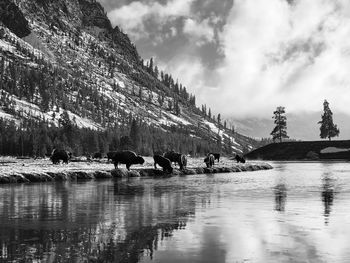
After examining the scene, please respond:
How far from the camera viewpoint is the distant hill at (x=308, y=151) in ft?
453

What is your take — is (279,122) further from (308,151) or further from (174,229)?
(174,229)

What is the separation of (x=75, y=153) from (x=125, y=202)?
6498 inches

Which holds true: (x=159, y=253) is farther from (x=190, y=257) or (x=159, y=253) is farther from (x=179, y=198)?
(x=179, y=198)

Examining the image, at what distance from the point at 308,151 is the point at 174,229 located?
132 meters

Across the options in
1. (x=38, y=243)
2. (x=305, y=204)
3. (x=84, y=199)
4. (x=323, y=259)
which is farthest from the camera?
(x=84, y=199)

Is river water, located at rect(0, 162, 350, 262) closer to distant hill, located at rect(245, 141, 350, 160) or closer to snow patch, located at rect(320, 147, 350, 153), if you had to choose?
distant hill, located at rect(245, 141, 350, 160)

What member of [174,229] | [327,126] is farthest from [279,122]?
[174,229]

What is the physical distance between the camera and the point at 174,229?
15883 mm

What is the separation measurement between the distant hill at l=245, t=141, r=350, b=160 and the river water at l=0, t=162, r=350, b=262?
118655mm

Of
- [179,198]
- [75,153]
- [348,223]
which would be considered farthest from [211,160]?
[75,153]

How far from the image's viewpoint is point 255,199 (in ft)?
85.2

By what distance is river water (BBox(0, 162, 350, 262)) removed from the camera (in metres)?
12.0

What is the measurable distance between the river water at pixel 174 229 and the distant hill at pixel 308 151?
11865 centimetres

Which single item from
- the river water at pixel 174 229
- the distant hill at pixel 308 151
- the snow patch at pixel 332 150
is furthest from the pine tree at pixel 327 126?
the river water at pixel 174 229
